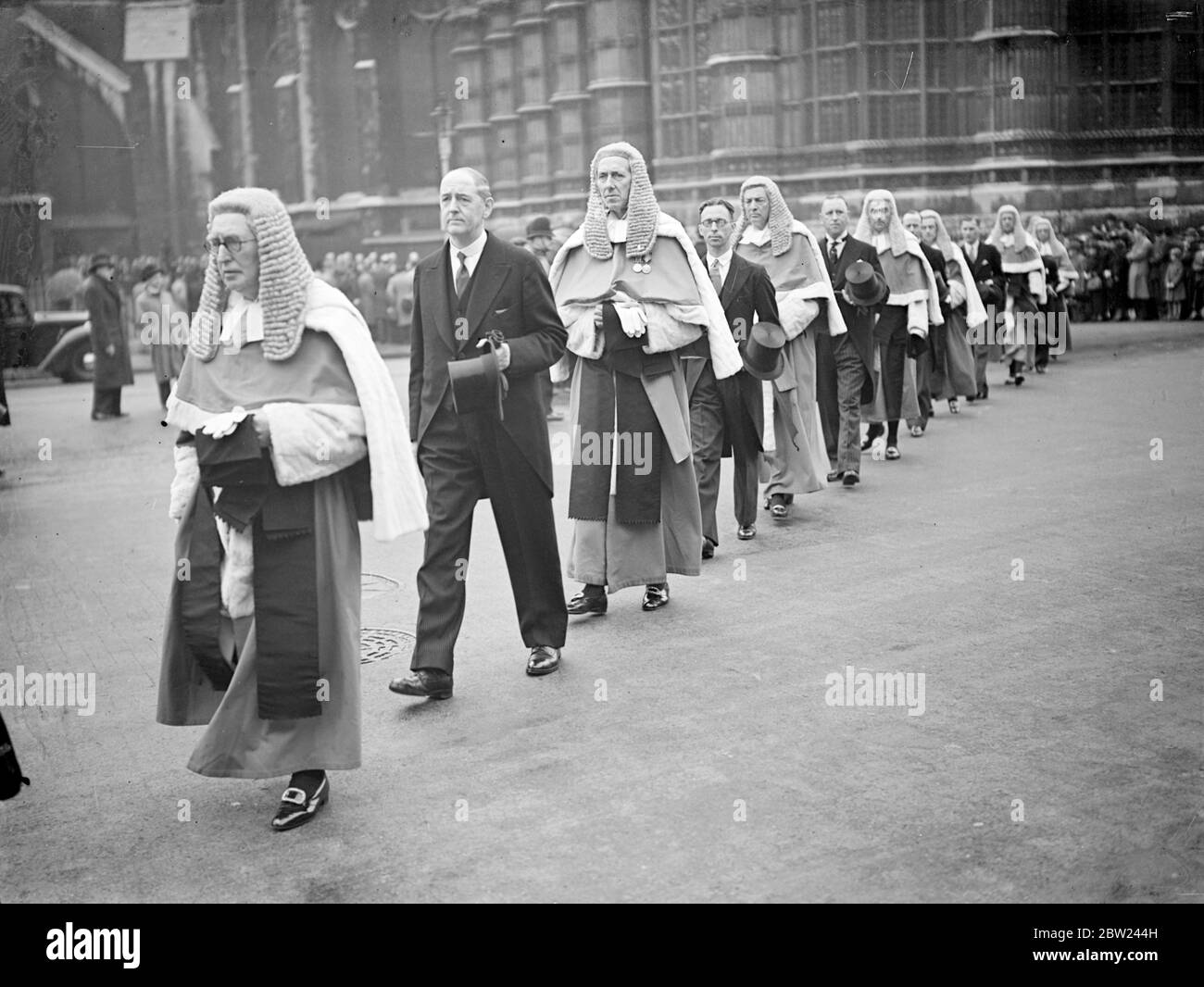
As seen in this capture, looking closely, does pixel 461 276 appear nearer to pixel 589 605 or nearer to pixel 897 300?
pixel 589 605

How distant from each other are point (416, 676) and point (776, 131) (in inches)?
864

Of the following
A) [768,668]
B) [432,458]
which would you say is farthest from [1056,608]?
[432,458]

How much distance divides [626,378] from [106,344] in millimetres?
13012

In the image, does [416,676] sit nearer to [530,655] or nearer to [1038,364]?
[530,655]

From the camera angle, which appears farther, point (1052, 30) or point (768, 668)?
point (1052, 30)

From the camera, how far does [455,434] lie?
22.4 feet

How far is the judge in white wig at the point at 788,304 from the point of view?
1064 centimetres

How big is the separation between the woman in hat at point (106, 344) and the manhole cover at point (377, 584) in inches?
438

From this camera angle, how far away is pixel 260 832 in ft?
16.8

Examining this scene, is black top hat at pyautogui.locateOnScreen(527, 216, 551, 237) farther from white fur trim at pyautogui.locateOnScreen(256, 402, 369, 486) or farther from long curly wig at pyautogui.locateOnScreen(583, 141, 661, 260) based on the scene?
white fur trim at pyautogui.locateOnScreen(256, 402, 369, 486)

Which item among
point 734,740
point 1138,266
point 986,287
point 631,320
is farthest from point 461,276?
point 1138,266
